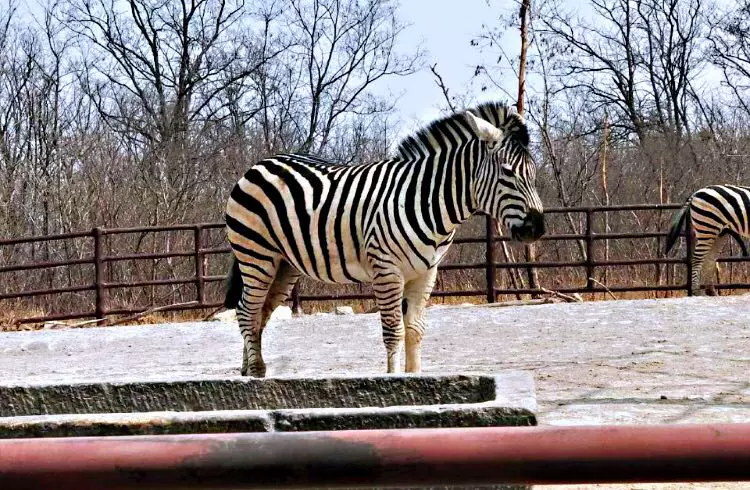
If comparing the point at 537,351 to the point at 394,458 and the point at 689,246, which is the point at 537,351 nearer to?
the point at 689,246

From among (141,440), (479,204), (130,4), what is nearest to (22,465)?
(141,440)

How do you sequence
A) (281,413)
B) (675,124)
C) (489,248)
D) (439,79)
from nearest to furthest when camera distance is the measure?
(281,413), (489,248), (439,79), (675,124)

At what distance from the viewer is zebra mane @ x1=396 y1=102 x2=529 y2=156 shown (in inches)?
266

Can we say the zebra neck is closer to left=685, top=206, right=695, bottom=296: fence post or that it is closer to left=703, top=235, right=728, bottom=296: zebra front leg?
left=685, top=206, right=695, bottom=296: fence post

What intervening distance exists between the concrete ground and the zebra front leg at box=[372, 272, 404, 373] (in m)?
0.91

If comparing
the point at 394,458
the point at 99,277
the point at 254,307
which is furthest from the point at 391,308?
the point at 99,277

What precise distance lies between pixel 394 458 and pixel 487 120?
5876 millimetres

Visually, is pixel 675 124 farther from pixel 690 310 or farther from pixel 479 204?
pixel 479 204

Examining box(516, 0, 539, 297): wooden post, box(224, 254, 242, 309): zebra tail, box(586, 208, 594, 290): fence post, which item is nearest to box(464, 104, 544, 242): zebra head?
box(224, 254, 242, 309): zebra tail

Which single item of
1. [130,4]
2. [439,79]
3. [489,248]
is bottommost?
[489,248]

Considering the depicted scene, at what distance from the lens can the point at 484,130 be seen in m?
6.72

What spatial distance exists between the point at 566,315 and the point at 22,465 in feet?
35.3

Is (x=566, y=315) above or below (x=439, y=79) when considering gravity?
below

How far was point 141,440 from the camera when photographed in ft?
4.13
